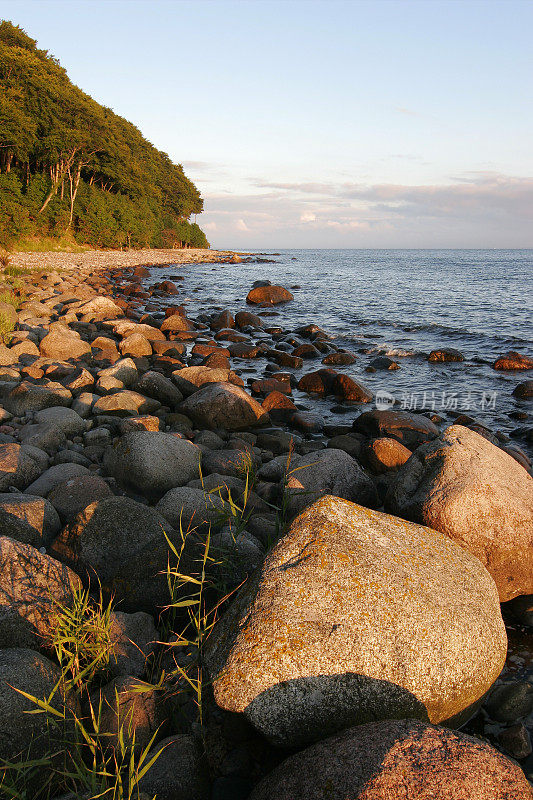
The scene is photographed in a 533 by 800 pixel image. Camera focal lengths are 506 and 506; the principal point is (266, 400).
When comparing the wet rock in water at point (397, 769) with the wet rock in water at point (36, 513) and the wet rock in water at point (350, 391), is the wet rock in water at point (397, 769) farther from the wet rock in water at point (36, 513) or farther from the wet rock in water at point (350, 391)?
the wet rock in water at point (350, 391)

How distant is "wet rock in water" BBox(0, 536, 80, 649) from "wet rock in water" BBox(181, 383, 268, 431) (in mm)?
5798

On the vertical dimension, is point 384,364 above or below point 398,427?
above

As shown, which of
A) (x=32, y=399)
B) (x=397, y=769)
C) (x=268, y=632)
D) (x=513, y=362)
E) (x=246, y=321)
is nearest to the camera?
(x=397, y=769)

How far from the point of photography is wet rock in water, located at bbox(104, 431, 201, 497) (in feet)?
19.0

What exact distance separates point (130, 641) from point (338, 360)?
1360cm

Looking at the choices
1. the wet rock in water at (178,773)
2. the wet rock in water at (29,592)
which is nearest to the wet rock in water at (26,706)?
the wet rock in water at (29,592)

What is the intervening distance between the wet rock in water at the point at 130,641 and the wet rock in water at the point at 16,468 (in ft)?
9.02

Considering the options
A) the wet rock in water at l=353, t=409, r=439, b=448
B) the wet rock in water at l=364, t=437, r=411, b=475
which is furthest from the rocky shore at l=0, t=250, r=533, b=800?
the wet rock in water at l=353, t=409, r=439, b=448

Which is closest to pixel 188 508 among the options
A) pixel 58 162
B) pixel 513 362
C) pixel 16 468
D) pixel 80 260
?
pixel 16 468

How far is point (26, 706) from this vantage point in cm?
262

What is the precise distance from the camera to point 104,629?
9.83 feet

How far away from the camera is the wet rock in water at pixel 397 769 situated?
2.01m

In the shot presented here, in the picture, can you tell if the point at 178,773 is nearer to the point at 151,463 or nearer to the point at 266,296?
the point at 151,463

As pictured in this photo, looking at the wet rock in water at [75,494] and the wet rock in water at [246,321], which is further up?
the wet rock in water at [246,321]
